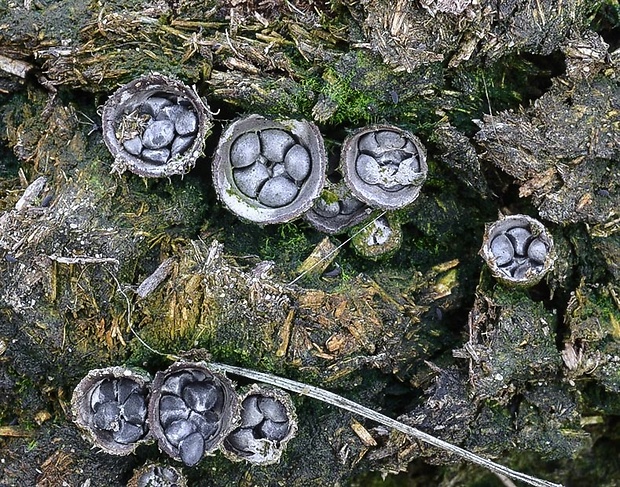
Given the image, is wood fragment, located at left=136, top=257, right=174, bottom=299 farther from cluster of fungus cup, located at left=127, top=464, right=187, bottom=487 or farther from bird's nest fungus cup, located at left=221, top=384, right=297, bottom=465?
cluster of fungus cup, located at left=127, top=464, right=187, bottom=487

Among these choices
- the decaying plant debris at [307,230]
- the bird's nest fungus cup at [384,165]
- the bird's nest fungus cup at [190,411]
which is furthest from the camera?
the bird's nest fungus cup at [384,165]

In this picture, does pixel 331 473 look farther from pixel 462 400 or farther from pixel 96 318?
pixel 96 318

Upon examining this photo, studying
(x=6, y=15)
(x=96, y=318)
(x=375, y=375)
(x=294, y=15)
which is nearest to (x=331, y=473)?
(x=375, y=375)

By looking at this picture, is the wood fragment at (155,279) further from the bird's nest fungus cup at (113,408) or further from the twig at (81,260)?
the bird's nest fungus cup at (113,408)

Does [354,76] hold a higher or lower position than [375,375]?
higher

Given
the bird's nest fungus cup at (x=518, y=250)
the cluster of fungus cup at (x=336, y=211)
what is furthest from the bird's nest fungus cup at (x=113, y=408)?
the bird's nest fungus cup at (x=518, y=250)
